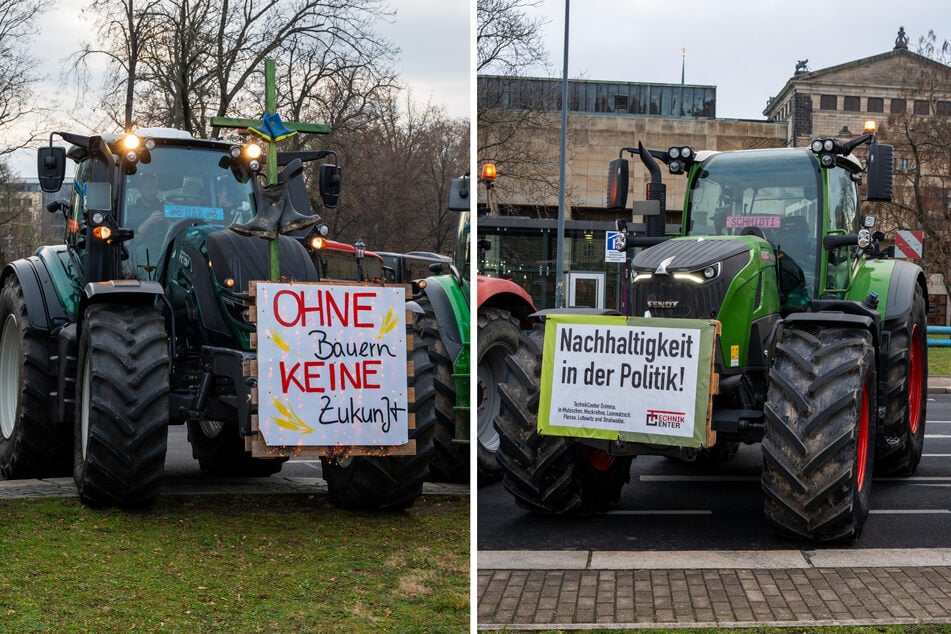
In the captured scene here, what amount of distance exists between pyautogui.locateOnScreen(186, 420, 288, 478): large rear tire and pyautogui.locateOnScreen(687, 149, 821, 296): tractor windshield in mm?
3778

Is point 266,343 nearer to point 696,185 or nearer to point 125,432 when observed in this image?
point 125,432

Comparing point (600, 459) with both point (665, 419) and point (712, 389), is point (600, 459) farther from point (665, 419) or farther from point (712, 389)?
point (712, 389)

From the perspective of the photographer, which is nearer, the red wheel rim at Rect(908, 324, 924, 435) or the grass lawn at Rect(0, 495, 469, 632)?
the grass lawn at Rect(0, 495, 469, 632)

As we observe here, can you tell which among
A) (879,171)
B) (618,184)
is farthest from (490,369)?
(879,171)

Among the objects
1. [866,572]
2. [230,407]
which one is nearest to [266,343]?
[230,407]

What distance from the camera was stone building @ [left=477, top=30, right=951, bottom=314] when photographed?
64.1ft

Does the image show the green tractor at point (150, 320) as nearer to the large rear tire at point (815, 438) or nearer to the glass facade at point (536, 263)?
the large rear tire at point (815, 438)

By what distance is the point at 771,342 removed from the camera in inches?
268

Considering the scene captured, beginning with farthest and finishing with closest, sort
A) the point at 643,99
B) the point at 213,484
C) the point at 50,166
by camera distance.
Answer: the point at 643,99 → the point at 213,484 → the point at 50,166

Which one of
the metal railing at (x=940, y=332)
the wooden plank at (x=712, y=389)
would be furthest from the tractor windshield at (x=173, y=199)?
the metal railing at (x=940, y=332)

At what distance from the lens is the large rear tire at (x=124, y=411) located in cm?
650

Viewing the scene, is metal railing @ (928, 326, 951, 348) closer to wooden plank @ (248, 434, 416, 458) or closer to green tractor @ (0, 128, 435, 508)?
green tractor @ (0, 128, 435, 508)

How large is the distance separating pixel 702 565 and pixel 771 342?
164 centimetres

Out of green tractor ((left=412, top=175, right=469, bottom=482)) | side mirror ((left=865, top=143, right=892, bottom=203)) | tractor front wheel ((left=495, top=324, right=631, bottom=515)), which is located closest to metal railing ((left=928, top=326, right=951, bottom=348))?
side mirror ((left=865, top=143, right=892, bottom=203))
